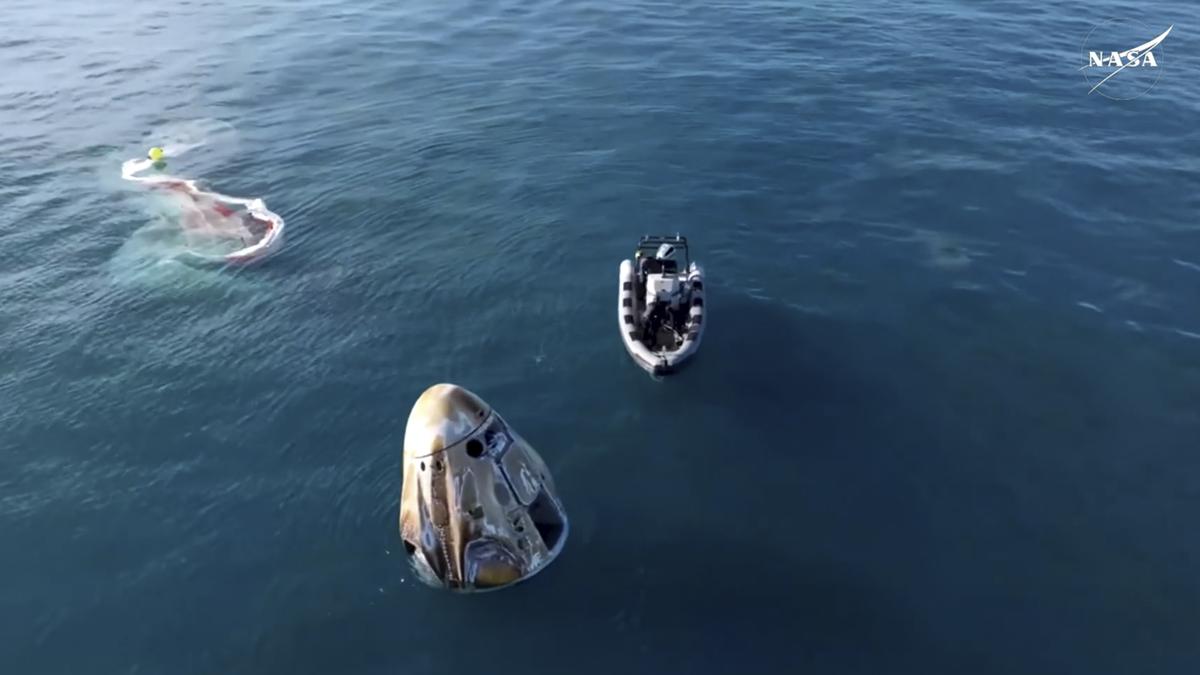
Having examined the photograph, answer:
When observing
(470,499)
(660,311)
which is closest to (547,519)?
(470,499)

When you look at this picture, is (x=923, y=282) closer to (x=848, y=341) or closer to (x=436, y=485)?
(x=848, y=341)

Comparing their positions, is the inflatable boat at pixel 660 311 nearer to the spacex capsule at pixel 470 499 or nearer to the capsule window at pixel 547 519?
the capsule window at pixel 547 519

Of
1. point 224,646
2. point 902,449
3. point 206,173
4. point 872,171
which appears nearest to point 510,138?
point 206,173

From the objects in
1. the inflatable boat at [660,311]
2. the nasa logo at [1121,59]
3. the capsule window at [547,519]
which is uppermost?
the nasa logo at [1121,59]

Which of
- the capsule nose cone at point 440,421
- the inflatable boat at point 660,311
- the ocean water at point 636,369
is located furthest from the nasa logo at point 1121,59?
the capsule nose cone at point 440,421

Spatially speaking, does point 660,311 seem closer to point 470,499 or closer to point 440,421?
point 470,499
